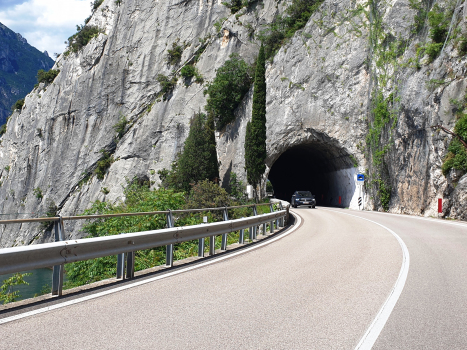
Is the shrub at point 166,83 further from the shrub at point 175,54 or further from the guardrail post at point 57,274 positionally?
the guardrail post at point 57,274

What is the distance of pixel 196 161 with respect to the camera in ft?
122

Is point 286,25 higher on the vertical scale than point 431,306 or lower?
higher

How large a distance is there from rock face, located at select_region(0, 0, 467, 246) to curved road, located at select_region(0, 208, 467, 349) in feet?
52.4

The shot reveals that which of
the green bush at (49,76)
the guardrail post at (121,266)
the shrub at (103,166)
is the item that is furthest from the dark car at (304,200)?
the green bush at (49,76)

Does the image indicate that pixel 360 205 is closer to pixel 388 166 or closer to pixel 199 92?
pixel 388 166

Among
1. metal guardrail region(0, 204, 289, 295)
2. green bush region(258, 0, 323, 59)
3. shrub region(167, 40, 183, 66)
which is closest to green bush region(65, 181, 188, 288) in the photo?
metal guardrail region(0, 204, 289, 295)

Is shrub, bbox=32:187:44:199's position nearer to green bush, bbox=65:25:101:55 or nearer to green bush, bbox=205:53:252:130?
green bush, bbox=65:25:101:55

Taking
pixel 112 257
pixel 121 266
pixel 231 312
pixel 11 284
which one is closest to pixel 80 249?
pixel 121 266

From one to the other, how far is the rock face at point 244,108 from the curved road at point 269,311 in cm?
1598

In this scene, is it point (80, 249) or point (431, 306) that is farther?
point (80, 249)

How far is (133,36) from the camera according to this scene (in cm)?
5500

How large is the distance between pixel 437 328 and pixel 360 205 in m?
31.6

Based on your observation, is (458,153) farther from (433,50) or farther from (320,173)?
(320,173)

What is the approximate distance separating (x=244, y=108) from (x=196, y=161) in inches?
384
